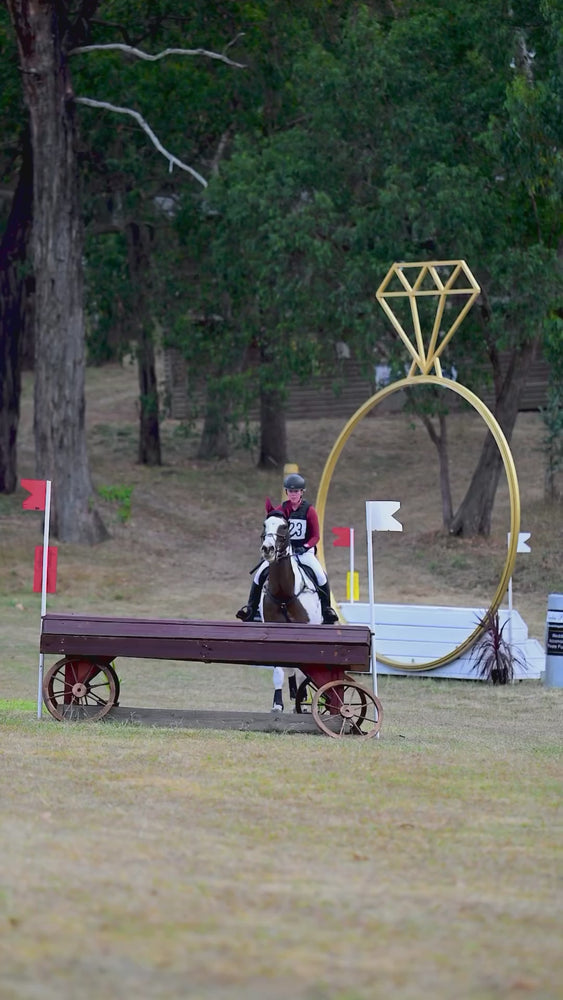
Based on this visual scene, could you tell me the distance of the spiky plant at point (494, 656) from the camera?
51.4 ft

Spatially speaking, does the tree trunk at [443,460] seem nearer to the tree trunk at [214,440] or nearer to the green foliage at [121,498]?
the green foliage at [121,498]

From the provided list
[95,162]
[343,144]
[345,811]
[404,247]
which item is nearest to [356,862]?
[345,811]

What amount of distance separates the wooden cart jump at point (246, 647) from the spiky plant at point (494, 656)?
5.50 metres

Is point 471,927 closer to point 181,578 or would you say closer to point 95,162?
point 181,578

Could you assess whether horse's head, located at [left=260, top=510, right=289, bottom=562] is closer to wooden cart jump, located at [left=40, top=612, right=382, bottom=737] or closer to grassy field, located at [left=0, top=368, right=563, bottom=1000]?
wooden cart jump, located at [left=40, top=612, right=382, bottom=737]

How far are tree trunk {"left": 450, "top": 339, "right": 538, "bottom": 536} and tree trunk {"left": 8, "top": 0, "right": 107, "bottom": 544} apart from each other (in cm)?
723

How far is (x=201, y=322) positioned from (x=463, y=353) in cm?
789

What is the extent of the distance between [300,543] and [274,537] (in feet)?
3.70

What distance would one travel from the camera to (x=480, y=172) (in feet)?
77.4

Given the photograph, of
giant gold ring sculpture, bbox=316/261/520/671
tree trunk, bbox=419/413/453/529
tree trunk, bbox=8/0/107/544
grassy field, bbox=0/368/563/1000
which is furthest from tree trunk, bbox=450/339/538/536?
grassy field, bbox=0/368/563/1000

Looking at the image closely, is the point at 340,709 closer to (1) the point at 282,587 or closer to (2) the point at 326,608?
(1) the point at 282,587

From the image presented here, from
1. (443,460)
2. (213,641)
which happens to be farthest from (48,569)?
(443,460)

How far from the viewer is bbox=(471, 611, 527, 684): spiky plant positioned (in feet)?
51.4

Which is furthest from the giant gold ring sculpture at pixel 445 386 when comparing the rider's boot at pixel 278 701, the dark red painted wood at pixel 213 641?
the dark red painted wood at pixel 213 641
